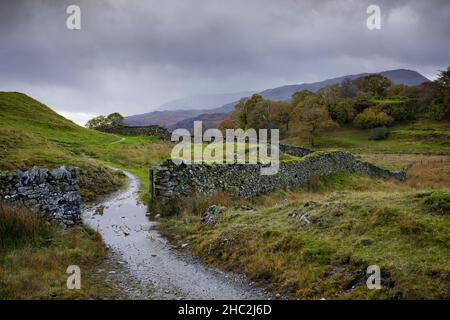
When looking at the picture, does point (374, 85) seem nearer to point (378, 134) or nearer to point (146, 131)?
point (378, 134)

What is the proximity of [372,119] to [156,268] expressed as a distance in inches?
3508

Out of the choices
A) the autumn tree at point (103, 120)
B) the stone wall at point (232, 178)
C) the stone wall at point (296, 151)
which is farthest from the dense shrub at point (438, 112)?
the autumn tree at point (103, 120)

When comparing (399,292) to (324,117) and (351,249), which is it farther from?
(324,117)

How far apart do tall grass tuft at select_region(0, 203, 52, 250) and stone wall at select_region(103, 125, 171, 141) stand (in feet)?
187

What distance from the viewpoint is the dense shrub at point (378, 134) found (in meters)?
82.8

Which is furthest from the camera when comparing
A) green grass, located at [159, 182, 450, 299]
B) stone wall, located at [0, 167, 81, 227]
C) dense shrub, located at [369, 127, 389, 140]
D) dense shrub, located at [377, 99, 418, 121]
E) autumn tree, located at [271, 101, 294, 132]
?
autumn tree, located at [271, 101, 294, 132]

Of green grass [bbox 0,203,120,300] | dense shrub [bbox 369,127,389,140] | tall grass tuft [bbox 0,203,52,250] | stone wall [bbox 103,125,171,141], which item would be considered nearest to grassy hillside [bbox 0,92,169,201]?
green grass [bbox 0,203,120,300]

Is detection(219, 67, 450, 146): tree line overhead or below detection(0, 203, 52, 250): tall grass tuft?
overhead

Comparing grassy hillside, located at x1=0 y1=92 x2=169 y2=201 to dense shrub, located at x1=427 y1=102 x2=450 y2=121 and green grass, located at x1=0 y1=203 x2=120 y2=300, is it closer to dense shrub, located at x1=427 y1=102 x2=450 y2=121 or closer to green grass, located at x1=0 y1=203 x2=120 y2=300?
green grass, located at x1=0 y1=203 x2=120 y2=300

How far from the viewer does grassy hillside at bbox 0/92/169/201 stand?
2800 cm

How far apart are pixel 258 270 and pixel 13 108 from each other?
66.3 meters

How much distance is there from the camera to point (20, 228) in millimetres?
11914

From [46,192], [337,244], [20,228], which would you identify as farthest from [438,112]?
[20,228]

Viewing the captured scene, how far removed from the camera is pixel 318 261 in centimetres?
1047
